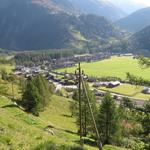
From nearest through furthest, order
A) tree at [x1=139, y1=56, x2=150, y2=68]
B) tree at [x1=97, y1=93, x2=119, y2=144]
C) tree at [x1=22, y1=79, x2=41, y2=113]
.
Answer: tree at [x1=139, y1=56, x2=150, y2=68] < tree at [x1=97, y1=93, x2=119, y2=144] < tree at [x1=22, y1=79, x2=41, y2=113]

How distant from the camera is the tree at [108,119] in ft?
205

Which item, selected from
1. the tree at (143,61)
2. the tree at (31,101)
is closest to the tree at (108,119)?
the tree at (31,101)

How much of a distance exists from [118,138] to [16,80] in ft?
316

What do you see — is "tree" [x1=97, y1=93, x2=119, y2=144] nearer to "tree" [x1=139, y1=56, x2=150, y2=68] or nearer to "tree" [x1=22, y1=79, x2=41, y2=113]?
A: "tree" [x1=22, y1=79, x2=41, y2=113]

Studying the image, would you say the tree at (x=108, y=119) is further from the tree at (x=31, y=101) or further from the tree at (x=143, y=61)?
the tree at (x=143, y=61)

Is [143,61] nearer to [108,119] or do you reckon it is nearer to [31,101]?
[108,119]

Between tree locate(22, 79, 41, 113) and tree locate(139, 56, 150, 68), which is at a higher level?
tree locate(139, 56, 150, 68)

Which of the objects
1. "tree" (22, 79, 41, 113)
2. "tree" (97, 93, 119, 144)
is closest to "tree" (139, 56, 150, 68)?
"tree" (97, 93, 119, 144)

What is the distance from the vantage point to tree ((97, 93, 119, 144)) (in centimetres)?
6244

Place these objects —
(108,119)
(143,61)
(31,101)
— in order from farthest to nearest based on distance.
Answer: (31,101), (108,119), (143,61)

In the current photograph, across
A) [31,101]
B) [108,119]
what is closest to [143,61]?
[108,119]

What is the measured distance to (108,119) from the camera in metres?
62.7

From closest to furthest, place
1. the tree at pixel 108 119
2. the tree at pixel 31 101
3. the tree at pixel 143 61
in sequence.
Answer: the tree at pixel 143 61 < the tree at pixel 108 119 < the tree at pixel 31 101

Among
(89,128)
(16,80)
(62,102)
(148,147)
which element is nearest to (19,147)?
(148,147)
